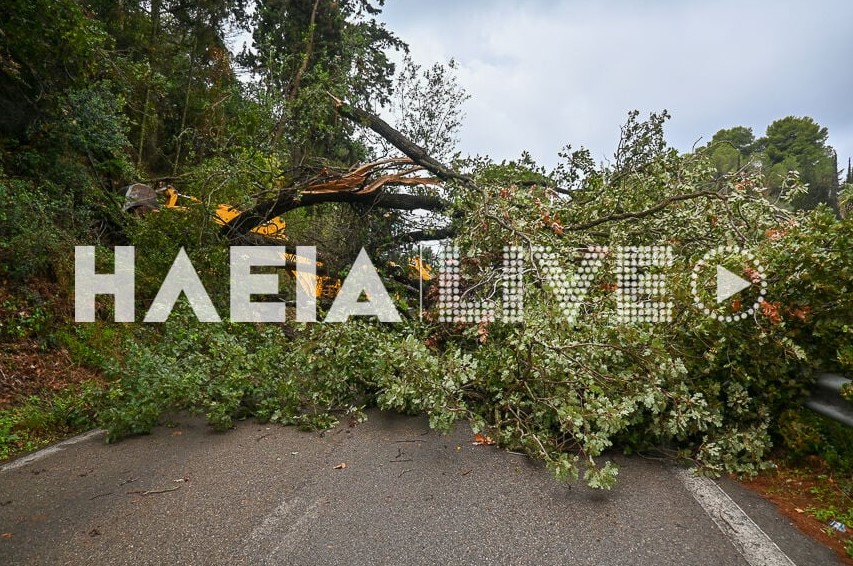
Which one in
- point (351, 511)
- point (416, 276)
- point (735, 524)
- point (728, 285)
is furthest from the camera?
point (416, 276)

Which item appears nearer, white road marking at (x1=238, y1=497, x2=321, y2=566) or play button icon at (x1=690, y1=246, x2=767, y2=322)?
white road marking at (x1=238, y1=497, x2=321, y2=566)

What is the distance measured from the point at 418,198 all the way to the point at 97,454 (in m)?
4.82

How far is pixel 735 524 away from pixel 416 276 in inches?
189

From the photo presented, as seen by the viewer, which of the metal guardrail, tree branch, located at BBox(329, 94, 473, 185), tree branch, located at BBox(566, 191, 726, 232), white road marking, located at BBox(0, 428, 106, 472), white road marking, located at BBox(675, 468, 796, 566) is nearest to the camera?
white road marking, located at BBox(675, 468, 796, 566)

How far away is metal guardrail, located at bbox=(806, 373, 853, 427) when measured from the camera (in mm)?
2221

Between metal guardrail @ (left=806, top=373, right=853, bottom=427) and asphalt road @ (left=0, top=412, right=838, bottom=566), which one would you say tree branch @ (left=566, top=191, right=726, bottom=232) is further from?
asphalt road @ (left=0, top=412, right=838, bottom=566)

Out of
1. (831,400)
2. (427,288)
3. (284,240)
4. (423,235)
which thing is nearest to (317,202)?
(284,240)

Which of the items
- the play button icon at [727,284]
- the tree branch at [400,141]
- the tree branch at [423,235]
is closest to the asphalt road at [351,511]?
the play button icon at [727,284]

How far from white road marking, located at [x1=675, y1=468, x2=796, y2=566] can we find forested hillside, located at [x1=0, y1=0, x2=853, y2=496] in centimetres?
23

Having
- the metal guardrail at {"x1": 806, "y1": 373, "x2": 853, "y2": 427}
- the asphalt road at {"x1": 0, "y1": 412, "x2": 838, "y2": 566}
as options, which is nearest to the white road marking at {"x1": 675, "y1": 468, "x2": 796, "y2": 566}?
the asphalt road at {"x1": 0, "y1": 412, "x2": 838, "y2": 566}

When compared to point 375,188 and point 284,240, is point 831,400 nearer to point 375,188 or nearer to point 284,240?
point 375,188

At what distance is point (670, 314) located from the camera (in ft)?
10.3

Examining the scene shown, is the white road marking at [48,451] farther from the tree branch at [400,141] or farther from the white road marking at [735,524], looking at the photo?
the tree branch at [400,141]

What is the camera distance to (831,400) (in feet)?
7.78
